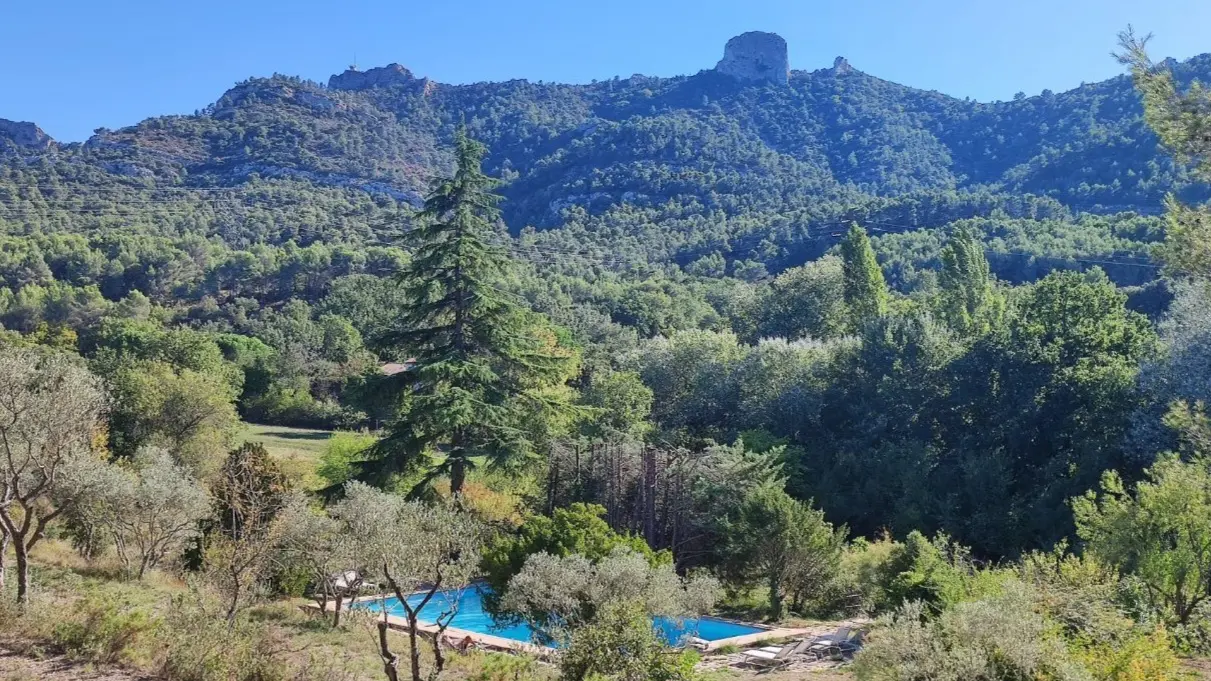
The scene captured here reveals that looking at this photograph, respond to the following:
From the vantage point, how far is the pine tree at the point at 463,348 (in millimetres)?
21031

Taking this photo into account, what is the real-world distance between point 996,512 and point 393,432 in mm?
18603

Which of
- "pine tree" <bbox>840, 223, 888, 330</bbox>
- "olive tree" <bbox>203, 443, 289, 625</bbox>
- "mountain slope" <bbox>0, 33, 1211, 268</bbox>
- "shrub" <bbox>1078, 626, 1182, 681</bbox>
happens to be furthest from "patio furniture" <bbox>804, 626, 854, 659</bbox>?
"mountain slope" <bbox>0, 33, 1211, 268</bbox>

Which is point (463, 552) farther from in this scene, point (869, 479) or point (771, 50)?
point (771, 50)

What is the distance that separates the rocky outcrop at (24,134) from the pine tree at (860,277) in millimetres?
127460

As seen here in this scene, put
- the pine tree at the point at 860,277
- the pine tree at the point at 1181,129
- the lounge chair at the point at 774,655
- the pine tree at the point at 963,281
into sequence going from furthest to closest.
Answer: the pine tree at the point at 860,277 < the pine tree at the point at 963,281 < the lounge chair at the point at 774,655 < the pine tree at the point at 1181,129

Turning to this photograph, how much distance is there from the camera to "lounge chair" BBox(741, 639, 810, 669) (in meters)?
15.6

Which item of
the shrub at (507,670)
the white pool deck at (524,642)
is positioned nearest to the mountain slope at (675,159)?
the white pool deck at (524,642)

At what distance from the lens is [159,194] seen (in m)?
109

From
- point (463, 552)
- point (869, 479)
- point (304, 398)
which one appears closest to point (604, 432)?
point (869, 479)

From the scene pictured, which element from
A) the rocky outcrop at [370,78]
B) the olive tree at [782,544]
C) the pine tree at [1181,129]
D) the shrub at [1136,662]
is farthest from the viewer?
the rocky outcrop at [370,78]

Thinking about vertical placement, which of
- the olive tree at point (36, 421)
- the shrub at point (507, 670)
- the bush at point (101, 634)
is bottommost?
the shrub at point (507, 670)

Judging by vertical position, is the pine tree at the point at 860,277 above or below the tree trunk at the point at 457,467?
above

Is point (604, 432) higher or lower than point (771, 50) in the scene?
lower

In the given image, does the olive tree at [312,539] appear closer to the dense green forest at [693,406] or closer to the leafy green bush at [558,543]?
the dense green forest at [693,406]
